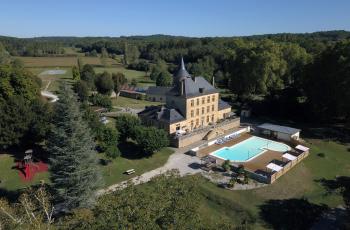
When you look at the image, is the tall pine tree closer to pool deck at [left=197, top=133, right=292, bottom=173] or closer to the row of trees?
the row of trees

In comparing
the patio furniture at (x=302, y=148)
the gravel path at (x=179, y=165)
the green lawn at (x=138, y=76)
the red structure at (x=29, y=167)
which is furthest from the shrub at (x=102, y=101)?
the green lawn at (x=138, y=76)

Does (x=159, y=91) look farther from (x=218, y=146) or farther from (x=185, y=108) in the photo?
(x=218, y=146)

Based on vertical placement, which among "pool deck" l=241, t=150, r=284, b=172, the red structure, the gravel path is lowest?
"pool deck" l=241, t=150, r=284, b=172

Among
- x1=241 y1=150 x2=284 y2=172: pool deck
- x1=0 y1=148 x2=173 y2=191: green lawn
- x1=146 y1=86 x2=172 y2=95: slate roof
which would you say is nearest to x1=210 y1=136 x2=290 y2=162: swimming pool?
x1=241 y1=150 x2=284 y2=172: pool deck

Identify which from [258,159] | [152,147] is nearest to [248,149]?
[258,159]

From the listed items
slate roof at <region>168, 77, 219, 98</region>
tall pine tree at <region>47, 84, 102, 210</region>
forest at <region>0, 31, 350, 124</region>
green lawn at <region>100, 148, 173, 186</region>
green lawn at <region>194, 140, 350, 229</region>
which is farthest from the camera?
forest at <region>0, 31, 350, 124</region>

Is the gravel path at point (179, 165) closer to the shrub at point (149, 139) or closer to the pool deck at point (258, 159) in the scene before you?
the pool deck at point (258, 159)
